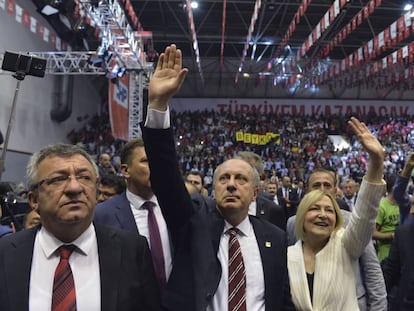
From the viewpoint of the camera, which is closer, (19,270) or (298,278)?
(19,270)

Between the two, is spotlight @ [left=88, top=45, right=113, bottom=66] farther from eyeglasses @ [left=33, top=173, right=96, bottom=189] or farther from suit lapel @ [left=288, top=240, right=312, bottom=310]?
eyeglasses @ [left=33, top=173, right=96, bottom=189]

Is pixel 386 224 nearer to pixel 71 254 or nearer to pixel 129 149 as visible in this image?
pixel 129 149

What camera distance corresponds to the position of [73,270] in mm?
1306

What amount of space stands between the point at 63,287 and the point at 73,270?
0.06 meters

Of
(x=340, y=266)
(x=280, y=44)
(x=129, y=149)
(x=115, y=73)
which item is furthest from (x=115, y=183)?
(x=280, y=44)

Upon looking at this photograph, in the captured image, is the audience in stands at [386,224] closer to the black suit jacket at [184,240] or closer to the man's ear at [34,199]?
the black suit jacket at [184,240]

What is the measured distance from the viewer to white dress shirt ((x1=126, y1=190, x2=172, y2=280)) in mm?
1704

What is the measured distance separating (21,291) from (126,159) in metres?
0.91

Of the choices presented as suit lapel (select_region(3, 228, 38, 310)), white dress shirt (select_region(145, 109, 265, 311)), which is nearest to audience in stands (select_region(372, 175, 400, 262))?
white dress shirt (select_region(145, 109, 265, 311))

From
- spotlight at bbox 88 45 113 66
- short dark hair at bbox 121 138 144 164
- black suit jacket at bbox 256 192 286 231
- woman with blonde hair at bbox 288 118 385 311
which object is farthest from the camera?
spotlight at bbox 88 45 113 66

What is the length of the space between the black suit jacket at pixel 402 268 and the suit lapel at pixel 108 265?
4.39ft

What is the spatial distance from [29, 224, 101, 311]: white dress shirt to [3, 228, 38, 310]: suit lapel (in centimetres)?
1

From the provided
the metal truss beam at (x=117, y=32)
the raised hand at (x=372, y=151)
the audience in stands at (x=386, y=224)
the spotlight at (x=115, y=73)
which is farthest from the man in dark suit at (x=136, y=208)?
the spotlight at (x=115, y=73)

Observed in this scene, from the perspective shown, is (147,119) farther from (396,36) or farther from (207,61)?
(207,61)
